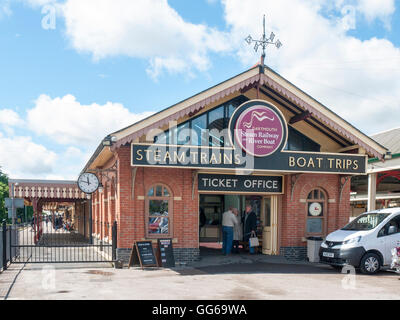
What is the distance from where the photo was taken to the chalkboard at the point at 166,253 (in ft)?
42.9

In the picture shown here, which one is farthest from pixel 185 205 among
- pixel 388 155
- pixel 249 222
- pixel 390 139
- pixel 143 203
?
pixel 390 139

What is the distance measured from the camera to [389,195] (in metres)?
27.2

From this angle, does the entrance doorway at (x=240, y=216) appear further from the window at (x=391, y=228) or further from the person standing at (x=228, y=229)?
the window at (x=391, y=228)

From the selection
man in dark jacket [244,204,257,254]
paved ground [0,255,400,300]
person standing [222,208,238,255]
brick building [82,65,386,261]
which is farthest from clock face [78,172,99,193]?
man in dark jacket [244,204,257,254]

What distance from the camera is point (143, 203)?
1359cm

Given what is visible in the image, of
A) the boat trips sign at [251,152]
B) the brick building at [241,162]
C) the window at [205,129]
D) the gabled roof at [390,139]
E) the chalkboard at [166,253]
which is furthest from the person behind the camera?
the gabled roof at [390,139]

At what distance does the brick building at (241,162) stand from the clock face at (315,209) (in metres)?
0.04

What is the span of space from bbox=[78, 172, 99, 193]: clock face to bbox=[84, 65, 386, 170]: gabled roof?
0.91 m

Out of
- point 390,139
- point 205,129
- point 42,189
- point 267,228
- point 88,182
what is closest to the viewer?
point 205,129

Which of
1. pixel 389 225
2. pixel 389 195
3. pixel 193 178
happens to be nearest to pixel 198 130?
pixel 193 178

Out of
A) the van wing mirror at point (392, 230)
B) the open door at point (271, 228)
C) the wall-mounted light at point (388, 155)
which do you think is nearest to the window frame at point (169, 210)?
the open door at point (271, 228)

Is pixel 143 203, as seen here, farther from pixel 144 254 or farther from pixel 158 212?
pixel 144 254

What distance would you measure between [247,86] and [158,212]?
5.05 meters
